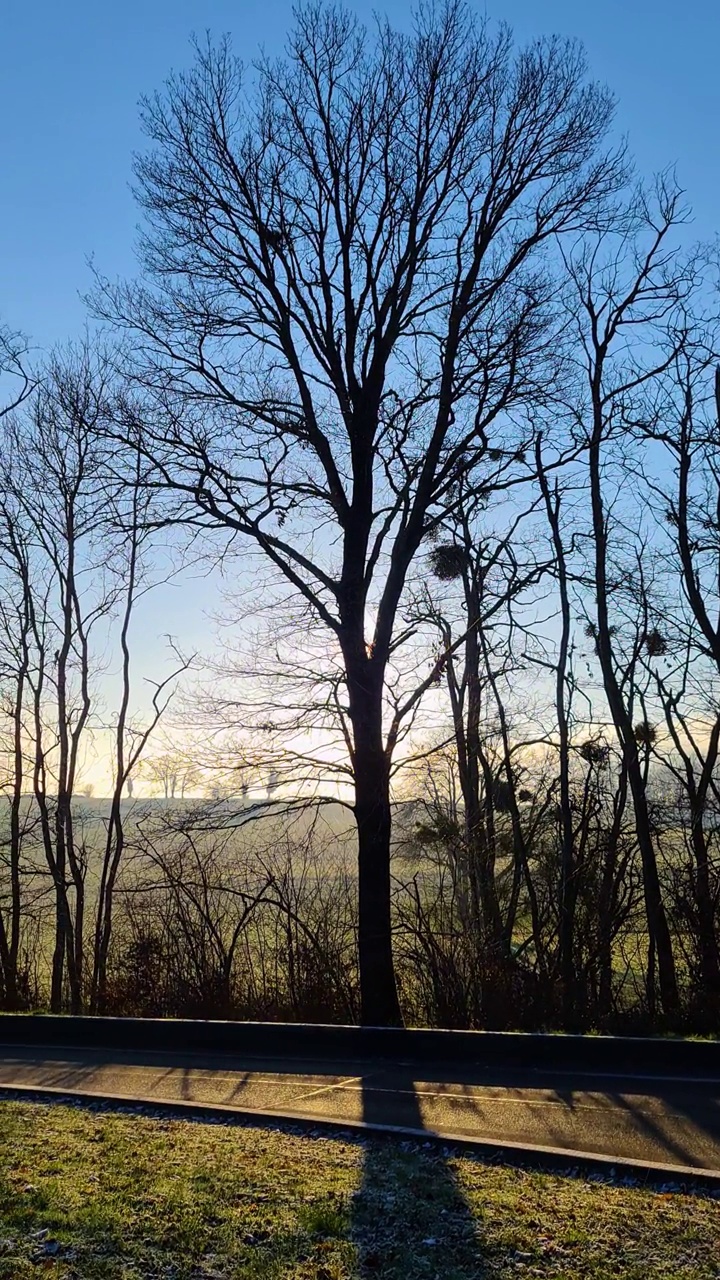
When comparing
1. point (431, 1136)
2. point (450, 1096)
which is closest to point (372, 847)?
point (450, 1096)

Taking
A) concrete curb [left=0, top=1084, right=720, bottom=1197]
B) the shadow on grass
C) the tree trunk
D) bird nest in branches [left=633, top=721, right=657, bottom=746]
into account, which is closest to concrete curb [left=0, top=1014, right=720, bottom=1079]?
the tree trunk

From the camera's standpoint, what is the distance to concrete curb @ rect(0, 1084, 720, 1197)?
6.92m

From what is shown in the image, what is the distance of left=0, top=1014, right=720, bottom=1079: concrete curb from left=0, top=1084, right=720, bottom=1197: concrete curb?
2708mm

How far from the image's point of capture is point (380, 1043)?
497 inches

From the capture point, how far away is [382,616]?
1700cm

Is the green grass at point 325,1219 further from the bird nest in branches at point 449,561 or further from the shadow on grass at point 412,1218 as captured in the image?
the bird nest in branches at point 449,561

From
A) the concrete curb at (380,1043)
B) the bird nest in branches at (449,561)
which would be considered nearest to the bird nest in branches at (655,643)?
the bird nest in branches at (449,561)

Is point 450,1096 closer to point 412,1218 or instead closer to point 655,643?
point 412,1218

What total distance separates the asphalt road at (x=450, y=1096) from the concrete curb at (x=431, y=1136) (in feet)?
0.48

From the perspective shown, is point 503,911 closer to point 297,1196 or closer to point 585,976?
point 585,976

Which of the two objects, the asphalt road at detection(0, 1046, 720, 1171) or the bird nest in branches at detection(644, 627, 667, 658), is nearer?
the asphalt road at detection(0, 1046, 720, 1171)

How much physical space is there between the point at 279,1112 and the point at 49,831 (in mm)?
17086

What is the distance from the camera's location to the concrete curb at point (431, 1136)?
6918 mm

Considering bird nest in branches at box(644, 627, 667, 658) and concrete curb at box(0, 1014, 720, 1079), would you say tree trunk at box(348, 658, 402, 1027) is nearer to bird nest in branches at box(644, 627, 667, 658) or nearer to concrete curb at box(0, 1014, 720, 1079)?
concrete curb at box(0, 1014, 720, 1079)
